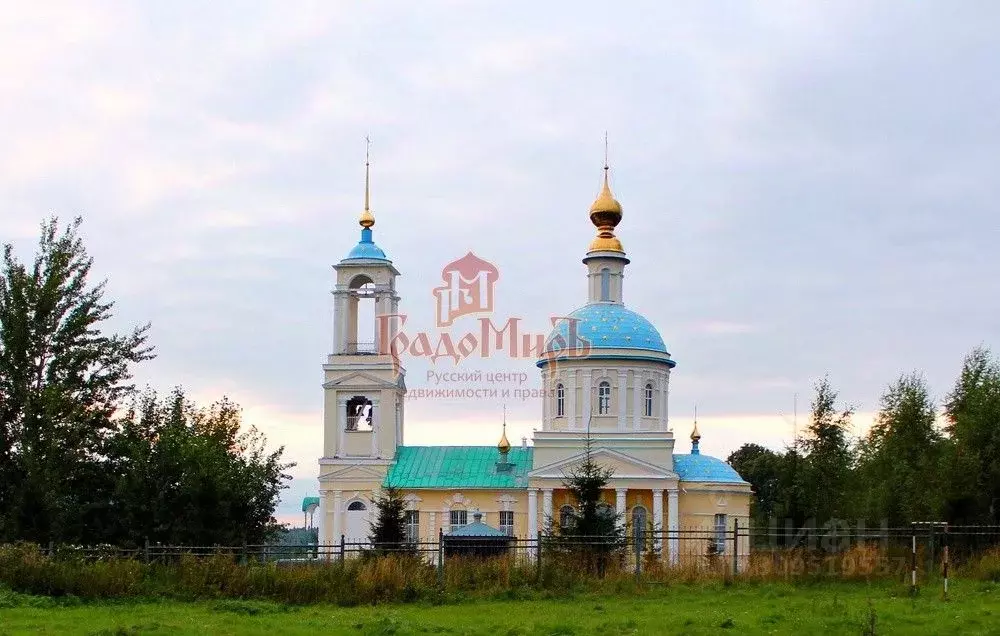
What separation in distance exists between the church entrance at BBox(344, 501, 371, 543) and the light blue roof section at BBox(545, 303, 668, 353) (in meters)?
7.96

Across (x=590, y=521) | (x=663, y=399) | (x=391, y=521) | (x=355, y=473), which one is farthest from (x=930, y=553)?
(x=355, y=473)

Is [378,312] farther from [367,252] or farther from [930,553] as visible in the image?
[930,553]

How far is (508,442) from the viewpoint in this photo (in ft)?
141

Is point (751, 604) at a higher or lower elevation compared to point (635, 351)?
lower

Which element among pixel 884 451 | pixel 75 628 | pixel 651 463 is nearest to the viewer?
pixel 75 628

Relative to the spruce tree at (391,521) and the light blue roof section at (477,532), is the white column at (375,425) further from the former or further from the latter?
the spruce tree at (391,521)

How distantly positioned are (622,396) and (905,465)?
10243mm

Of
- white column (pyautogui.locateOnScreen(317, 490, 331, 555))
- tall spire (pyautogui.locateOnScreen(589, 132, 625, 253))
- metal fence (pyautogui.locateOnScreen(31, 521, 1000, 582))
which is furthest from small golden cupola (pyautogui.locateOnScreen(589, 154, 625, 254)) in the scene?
metal fence (pyautogui.locateOnScreen(31, 521, 1000, 582))

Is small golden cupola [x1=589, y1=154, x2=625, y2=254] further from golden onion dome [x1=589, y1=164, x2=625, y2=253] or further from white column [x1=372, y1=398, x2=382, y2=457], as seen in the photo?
white column [x1=372, y1=398, x2=382, y2=457]

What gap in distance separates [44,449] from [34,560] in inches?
442

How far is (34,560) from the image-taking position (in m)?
19.9

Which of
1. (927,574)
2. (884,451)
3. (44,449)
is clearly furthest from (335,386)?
(927,574)

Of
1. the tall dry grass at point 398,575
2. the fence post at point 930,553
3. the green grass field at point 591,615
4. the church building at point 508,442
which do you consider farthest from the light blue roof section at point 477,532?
the fence post at point 930,553

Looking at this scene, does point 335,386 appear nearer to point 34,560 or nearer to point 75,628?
point 34,560
